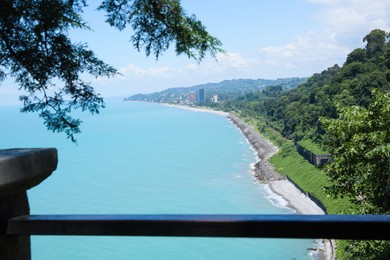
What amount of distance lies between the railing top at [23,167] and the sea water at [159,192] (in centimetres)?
596

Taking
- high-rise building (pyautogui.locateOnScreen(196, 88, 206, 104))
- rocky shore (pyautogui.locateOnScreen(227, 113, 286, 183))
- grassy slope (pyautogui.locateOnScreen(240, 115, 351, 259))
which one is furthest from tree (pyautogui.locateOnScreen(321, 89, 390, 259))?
high-rise building (pyautogui.locateOnScreen(196, 88, 206, 104))

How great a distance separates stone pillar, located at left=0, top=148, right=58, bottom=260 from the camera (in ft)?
3.16

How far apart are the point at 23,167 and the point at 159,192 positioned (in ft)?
101

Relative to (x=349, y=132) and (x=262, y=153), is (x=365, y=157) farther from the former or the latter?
(x=262, y=153)

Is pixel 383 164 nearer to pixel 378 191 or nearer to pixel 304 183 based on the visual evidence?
pixel 378 191

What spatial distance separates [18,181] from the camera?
981mm

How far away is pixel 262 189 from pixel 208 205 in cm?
484

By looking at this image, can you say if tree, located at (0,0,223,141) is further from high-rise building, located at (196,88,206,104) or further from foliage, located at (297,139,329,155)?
high-rise building, located at (196,88,206,104)

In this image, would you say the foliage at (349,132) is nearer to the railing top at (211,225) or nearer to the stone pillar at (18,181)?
the railing top at (211,225)

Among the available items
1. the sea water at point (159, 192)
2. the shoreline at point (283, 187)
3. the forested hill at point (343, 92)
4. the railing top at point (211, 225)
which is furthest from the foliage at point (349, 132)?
the sea water at point (159, 192)

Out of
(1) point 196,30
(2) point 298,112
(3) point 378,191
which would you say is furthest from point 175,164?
(1) point 196,30

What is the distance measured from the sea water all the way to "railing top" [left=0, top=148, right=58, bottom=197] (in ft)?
19.6

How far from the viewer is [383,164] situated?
626cm

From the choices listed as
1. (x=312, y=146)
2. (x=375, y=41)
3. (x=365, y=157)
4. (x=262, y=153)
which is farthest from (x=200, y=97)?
(x=365, y=157)
